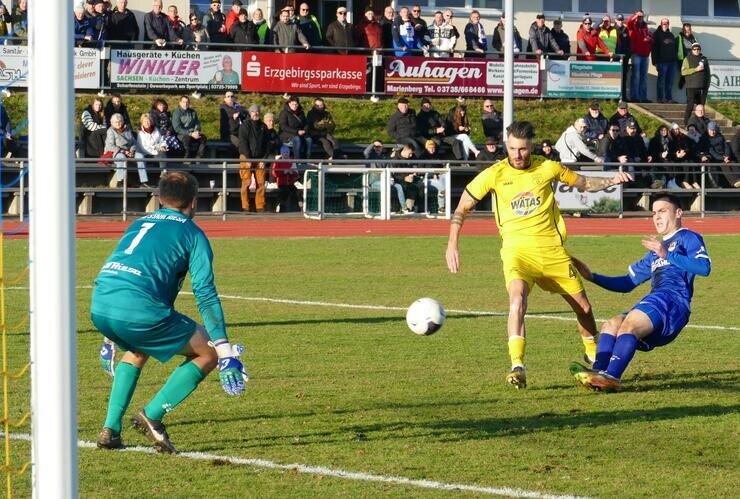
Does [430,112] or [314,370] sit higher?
[430,112]

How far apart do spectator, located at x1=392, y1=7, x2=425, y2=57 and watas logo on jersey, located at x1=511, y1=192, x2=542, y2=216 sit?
21.9 m

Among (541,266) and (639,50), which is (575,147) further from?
(541,266)

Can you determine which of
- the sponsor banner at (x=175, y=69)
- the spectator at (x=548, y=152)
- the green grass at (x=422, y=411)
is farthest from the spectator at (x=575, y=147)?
the green grass at (x=422, y=411)

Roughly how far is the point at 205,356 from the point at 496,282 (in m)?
9.82

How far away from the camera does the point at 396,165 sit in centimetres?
2695

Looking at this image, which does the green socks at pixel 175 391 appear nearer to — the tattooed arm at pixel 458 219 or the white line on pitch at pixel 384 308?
the tattooed arm at pixel 458 219

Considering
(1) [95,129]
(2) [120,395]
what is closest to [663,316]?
(2) [120,395]

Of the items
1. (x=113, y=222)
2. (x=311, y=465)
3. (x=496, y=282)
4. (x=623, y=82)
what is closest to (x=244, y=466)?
(x=311, y=465)

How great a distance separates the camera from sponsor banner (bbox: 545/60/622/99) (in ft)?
110

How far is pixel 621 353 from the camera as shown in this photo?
9.04 meters

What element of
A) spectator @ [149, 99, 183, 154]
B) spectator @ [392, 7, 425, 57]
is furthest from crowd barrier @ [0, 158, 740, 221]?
spectator @ [392, 7, 425, 57]

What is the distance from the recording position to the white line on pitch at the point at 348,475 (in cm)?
637

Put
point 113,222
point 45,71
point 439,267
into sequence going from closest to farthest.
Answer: point 45,71 → point 439,267 → point 113,222

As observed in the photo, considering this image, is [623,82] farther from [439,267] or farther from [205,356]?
[205,356]
